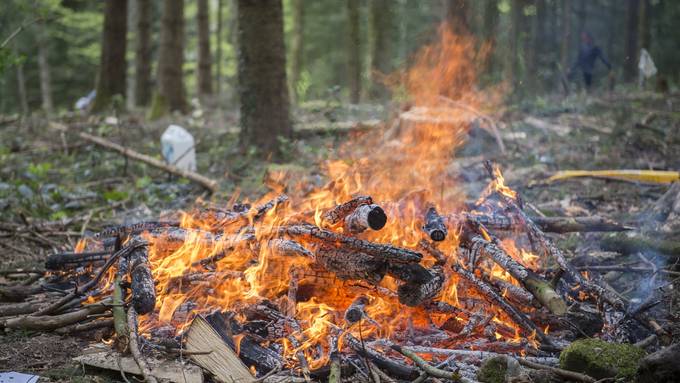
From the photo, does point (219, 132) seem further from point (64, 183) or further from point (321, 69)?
point (321, 69)

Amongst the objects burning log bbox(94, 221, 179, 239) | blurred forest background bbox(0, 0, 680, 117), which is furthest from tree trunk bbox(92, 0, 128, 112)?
burning log bbox(94, 221, 179, 239)

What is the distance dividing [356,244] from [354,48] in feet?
49.5

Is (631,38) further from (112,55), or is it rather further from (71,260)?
(71,260)

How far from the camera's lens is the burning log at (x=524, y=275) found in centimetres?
374

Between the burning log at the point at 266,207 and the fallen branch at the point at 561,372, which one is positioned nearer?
the fallen branch at the point at 561,372

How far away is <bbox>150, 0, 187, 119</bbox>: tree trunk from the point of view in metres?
13.9

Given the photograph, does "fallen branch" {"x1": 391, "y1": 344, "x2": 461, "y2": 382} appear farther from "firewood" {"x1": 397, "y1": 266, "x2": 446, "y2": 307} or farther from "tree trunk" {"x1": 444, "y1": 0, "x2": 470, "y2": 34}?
"tree trunk" {"x1": 444, "y1": 0, "x2": 470, "y2": 34}

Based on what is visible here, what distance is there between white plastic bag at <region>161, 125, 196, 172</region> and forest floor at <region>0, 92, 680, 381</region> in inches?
13.1

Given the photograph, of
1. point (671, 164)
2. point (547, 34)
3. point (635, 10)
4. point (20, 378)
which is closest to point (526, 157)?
point (671, 164)

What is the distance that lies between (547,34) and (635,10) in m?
11.4

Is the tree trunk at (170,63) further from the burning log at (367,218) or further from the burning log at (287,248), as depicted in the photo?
the burning log at (367,218)

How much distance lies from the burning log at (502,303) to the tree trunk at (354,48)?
43.8 feet

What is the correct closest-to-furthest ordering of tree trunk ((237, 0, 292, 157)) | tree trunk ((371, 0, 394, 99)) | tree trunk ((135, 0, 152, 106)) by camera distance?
tree trunk ((237, 0, 292, 157)), tree trunk ((135, 0, 152, 106)), tree trunk ((371, 0, 394, 99))

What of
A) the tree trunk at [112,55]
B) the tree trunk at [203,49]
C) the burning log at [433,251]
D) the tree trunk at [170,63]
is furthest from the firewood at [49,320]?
the tree trunk at [203,49]
